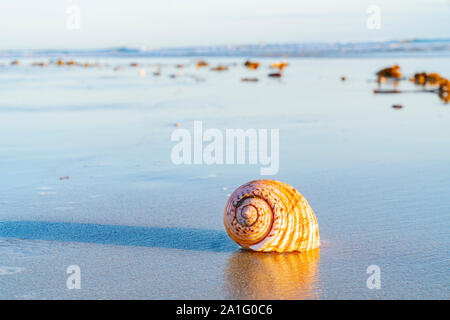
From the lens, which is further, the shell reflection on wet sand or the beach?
the beach

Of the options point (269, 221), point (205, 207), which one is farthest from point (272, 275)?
point (205, 207)

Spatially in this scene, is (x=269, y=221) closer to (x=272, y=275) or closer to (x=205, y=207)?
(x=272, y=275)

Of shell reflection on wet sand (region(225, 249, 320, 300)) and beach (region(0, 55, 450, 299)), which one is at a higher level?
beach (region(0, 55, 450, 299))

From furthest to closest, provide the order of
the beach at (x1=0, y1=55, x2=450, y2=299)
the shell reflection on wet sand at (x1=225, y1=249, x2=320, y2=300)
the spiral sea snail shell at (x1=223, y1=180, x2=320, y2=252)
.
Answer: the spiral sea snail shell at (x1=223, y1=180, x2=320, y2=252)
the beach at (x1=0, y1=55, x2=450, y2=299)
the shell reflection on wet sand at (x1=225, y1=249, x2=320, y2=300)

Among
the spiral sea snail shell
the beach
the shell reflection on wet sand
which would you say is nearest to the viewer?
the shell reflection on wet sand

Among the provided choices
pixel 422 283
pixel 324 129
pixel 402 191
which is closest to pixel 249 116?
pixel 324 129
